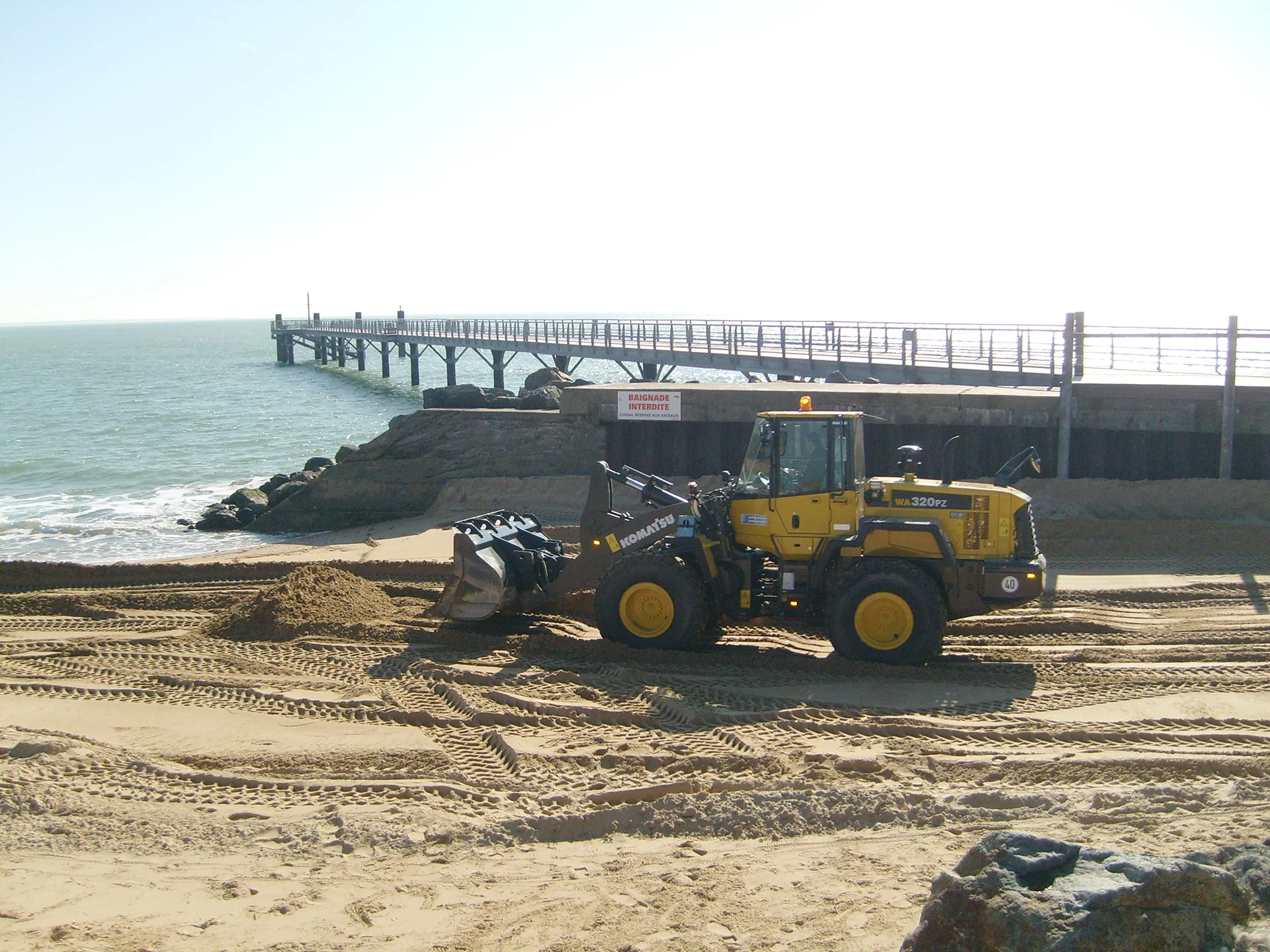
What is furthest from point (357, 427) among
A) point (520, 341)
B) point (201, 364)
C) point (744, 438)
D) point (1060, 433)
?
point (201, 364)

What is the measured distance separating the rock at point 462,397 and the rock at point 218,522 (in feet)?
17.5

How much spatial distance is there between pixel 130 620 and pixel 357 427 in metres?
31.3

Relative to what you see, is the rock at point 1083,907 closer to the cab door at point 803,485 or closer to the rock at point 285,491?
the cab door at point 803,485

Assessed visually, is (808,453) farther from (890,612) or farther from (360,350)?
(360,350)

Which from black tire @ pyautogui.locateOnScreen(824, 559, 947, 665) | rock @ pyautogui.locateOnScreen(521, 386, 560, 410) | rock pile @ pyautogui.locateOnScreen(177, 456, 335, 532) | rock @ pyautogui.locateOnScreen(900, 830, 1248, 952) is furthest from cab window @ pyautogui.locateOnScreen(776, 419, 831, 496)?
rock @ pyautogui.locateOnScreen(521, 386, 560, 410)

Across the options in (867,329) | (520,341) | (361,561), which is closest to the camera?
(361,561)

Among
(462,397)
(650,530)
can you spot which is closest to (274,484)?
(462,397)

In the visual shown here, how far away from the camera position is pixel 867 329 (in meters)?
26.0

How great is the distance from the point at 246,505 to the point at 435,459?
17.1 feet

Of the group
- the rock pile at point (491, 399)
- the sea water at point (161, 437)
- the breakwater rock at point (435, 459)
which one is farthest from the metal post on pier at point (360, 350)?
the breakwater rock at point (435, 459)

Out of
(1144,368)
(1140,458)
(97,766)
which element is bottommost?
(97,766)

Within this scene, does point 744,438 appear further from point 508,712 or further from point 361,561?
point 508,712

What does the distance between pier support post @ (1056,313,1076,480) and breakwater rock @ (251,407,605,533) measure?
6.88 m

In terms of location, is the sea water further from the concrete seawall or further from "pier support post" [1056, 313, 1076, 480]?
"pier support post" [1056, 313, 1076, 480]
